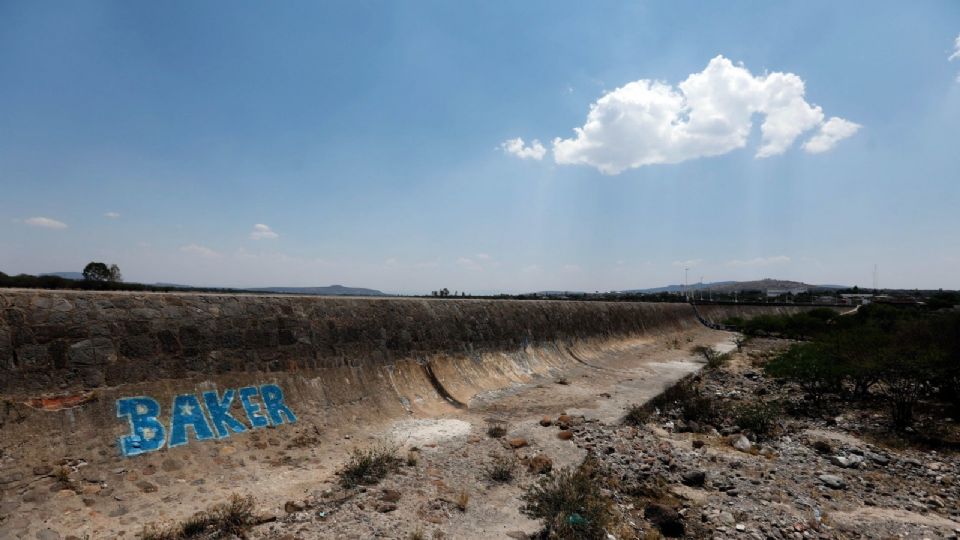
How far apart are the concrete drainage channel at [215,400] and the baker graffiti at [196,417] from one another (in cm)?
2

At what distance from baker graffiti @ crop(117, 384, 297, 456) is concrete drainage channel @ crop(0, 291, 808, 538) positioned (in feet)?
0.08

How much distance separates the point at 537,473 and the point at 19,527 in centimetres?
722

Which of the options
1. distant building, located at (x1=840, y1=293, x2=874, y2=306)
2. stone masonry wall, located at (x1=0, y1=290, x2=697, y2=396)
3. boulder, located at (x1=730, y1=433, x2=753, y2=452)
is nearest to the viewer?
stone masonry wall, located at (x1=0, y1=290, x2=697, y2=396)

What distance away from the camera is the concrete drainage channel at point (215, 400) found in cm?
591

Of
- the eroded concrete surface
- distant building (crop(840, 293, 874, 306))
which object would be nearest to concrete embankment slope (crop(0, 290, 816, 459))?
the eroded concrete surface

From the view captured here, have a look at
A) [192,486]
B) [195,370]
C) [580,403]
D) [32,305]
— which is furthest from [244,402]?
[580,403]

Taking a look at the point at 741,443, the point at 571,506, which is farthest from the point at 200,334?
the point at 741,443

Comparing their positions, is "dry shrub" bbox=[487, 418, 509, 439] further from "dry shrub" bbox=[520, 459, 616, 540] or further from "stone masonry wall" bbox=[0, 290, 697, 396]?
"stone masonry wall" bbox=[0, 290, 697, 396]

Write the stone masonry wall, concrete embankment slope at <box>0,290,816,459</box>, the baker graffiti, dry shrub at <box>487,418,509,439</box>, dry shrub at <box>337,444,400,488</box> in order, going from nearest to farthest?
concrete embankment slope at <box>0,290,816,459</box> → the stone masonry wall → the baker graffiti → dry shrub at <box>337,444,400,488</box> → dry shrub at <box>487,418,509,439</box>

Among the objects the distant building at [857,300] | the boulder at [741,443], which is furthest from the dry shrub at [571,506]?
the distant building at [857,300]

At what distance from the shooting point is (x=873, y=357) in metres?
13.8

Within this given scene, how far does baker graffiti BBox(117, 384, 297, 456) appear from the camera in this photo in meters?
6.80

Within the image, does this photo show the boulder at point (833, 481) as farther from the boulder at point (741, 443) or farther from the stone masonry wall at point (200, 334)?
the stone masonry wall at point (200, 334)

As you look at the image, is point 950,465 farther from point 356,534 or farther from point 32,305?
point 32,305
